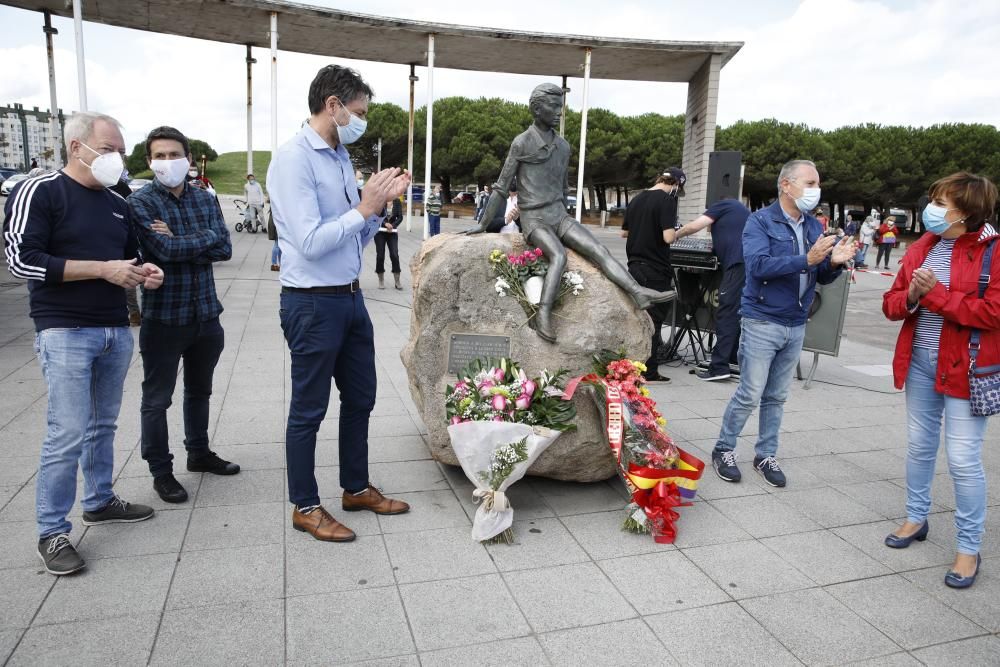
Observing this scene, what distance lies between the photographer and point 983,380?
2.94 metres

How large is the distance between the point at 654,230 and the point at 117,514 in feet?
16.4

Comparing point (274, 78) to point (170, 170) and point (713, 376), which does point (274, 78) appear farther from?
point (170, 170)

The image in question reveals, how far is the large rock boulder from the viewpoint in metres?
3.90

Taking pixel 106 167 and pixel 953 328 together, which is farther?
pixel 953 328

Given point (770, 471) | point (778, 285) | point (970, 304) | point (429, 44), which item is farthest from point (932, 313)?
point (429, 44)

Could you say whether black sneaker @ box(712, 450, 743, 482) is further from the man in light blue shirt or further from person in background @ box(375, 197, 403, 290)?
person in background @ box(375, 197, 403, 290)

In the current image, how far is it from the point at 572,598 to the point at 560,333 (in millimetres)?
1681

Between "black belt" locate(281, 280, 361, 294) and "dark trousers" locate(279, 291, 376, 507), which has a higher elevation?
"black belt" locate(281, 280, 361, 294)

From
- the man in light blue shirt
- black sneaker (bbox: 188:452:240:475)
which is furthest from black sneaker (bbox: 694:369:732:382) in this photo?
black sneaker (bbox: 188:452:240:475)

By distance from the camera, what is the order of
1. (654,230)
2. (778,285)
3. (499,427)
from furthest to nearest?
(654,230), (778,285), (499,427)

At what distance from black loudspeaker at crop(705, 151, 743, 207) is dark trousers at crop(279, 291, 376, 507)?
7.20 meters

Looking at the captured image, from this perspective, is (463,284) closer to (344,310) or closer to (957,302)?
(344,310)

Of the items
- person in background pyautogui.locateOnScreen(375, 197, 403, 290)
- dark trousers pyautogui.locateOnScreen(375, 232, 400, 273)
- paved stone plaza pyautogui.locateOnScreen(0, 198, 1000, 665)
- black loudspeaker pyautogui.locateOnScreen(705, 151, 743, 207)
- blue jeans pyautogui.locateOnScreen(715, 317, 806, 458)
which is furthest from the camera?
dark trousers pyautogui.locateOnScreen(375, 232, 400, 273)

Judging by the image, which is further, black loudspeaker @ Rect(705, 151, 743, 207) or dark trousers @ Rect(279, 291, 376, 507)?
black loudspeaker @ Rect(705, 151, 743, 207)
